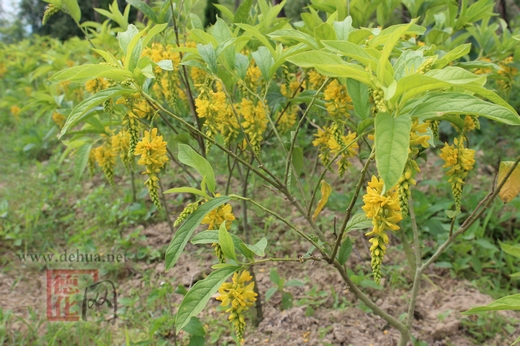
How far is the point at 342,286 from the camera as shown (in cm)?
225

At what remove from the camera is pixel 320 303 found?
83.6 inches

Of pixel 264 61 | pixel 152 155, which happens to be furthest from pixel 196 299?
pixel 264 61

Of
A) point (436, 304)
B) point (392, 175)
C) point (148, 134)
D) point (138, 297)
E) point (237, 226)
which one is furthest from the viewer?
point (237, 226)

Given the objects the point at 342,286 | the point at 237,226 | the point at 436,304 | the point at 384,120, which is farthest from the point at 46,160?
the point at 384,120

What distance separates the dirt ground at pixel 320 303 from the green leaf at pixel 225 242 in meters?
0.54

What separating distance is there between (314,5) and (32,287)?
228cm

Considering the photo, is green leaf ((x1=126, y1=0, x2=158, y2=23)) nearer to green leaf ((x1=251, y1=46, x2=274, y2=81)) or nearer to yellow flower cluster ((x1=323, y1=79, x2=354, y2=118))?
green leaf ((x1=251, y1=46, x2=274, y2=81))

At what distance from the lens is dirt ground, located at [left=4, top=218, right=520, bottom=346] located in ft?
6.18

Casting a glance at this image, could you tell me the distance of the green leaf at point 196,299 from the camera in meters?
1.09

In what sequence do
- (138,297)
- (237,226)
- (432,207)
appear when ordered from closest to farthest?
(138,297)
(432,207)
(237,226)

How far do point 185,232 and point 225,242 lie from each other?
11cm

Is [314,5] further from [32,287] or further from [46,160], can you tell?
[46,160]

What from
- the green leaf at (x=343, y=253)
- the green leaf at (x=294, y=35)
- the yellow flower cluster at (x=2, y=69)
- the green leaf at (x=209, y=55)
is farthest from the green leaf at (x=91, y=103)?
the yellow flower cluster at (x=2, y=69)

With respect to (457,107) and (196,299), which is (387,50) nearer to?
(457,107)
